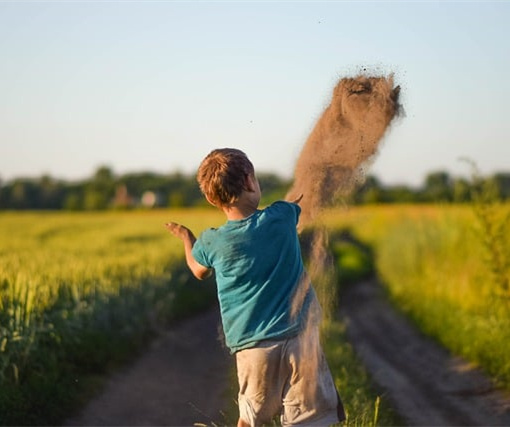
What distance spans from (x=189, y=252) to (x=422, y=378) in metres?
7.27

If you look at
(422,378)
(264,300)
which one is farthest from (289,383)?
(422,378)

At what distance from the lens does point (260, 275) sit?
5.80 meters

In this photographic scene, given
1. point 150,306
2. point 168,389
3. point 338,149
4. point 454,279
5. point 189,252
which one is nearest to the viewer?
point 189,252

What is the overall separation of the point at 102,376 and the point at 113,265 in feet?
13.2

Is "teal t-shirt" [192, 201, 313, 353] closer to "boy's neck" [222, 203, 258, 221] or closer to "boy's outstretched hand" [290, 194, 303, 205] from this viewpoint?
"boy's neck" [222, 203, 258, 221]

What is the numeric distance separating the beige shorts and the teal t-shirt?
0.08 metres

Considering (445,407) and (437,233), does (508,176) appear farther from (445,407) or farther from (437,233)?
(445,407)

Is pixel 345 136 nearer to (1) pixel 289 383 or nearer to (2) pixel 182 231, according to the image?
(2) pixel 182 231

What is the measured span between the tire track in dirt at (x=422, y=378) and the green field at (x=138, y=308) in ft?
0.89

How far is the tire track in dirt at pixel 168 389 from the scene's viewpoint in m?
10.1

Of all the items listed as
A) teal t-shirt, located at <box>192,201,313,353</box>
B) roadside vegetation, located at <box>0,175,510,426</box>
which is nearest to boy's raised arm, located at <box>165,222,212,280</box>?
teal t-shirt, located at <box>192,201,313,353</box>

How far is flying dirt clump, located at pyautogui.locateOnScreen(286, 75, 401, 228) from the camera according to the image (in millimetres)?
6434

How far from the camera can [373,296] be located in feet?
77.2

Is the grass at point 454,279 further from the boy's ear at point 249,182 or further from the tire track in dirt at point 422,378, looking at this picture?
the boy's ear at point 249,182
